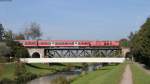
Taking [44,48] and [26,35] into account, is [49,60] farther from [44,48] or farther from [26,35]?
[26,35]

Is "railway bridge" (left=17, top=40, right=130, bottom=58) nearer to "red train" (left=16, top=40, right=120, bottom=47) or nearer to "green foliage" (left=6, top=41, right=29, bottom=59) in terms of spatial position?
"red train" (left=16, top=40, right=120, bottom=47)

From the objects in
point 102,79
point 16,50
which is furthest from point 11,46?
point 102,79

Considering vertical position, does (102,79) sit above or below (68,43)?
below

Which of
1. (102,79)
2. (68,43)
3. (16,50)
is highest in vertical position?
(68,43)

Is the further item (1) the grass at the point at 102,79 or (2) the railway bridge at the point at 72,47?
(2) the railway bridge at the point at 72,47

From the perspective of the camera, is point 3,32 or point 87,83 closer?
point 87,83

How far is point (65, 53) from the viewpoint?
17162cm

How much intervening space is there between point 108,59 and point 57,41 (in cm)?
3667

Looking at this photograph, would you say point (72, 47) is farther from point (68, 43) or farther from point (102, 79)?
point (102, 79)

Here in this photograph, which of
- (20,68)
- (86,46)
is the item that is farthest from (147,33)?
(86,46)

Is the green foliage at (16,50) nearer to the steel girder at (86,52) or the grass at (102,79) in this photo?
the steel girder at (86,52)

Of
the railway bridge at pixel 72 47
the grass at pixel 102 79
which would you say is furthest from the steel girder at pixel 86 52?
the grass at pixel 102 79

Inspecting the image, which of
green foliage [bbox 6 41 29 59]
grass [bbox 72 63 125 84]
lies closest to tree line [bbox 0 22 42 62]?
green foliage [bbox 6 41 29 59]

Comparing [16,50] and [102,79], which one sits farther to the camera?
[16,50]
